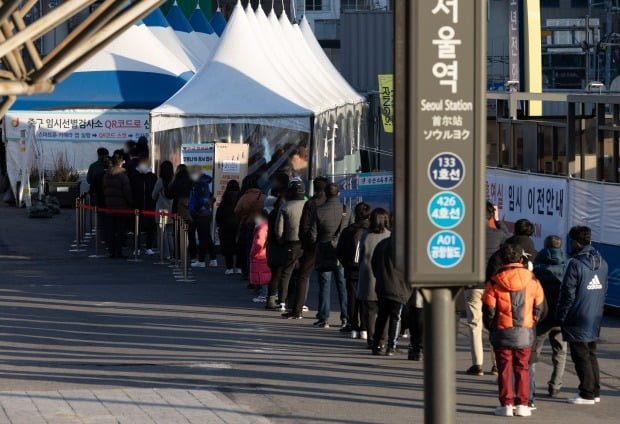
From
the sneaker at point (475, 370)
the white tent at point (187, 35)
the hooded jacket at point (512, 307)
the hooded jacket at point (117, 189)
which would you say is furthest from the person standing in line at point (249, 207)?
the white tent at point (187, 35)

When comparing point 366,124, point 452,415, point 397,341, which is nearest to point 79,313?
point 397,341

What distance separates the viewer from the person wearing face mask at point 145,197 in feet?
78.3

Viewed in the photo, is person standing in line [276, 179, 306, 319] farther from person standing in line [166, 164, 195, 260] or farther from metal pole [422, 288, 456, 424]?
metal pole [422, 288, 456, 424]

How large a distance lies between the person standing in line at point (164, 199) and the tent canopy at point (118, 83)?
8900mm

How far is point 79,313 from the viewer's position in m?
17.4

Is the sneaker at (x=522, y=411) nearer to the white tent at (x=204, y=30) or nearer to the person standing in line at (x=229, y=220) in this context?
the person standing in line at (x=229, y=220)

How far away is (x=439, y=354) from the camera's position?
5867 mm

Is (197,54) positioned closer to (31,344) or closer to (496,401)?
(31,344)

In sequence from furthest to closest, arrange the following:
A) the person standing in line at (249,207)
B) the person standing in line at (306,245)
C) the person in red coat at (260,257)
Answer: the person standing in line at (249,207) < the person in red coat at (260,257) < the person standing in line at (306,245)

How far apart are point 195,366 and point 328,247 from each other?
10.1ft

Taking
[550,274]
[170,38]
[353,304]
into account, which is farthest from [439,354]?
[170,38]

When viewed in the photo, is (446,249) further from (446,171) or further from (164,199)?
(164,199)

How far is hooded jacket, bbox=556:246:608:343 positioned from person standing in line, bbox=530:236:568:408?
0.72 ft

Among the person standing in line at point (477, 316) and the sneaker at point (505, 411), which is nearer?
the sneaker at point (505, 411)
